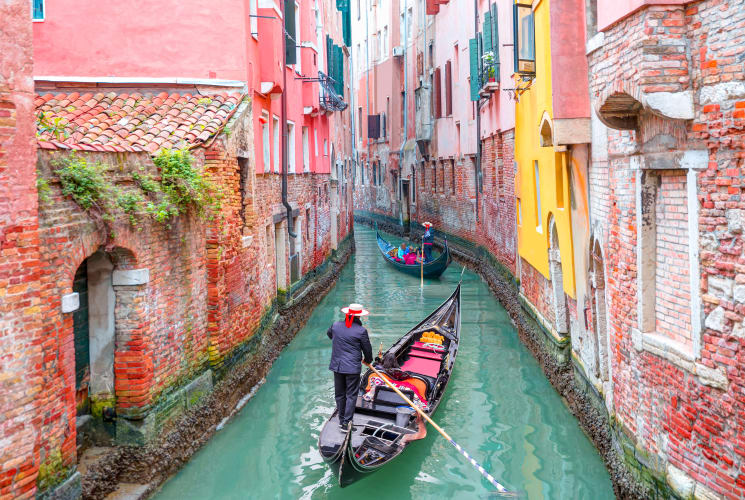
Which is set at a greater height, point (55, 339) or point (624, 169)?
point (624, 169)

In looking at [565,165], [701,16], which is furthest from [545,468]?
[701,16]

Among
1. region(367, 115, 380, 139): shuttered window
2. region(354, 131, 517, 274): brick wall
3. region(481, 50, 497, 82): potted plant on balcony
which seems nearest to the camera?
region(481, 50, 497, 82): potted plant on balcony

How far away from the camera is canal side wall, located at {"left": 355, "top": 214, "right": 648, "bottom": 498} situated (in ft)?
18.0

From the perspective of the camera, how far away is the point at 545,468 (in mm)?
6848

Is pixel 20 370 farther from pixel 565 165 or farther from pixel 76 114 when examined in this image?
pixel 565 165

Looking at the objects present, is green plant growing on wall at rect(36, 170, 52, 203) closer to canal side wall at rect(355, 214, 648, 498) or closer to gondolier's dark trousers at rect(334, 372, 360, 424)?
gondolier's dark trousers at rect(334, 372, 360, 424)

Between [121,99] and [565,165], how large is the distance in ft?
16.5

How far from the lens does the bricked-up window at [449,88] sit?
20797 mm

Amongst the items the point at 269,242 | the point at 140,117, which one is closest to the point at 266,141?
the point at 269,242

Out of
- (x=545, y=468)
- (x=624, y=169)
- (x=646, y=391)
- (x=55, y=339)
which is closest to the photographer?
(x=55, y=339)

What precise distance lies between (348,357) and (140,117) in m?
3.54

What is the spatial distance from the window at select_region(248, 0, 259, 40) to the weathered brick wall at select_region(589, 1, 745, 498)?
16.8ft

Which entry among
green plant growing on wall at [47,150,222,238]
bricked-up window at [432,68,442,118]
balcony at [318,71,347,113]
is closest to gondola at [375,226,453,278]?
balcony at [318,71,347,113]

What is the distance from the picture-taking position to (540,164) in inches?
392
